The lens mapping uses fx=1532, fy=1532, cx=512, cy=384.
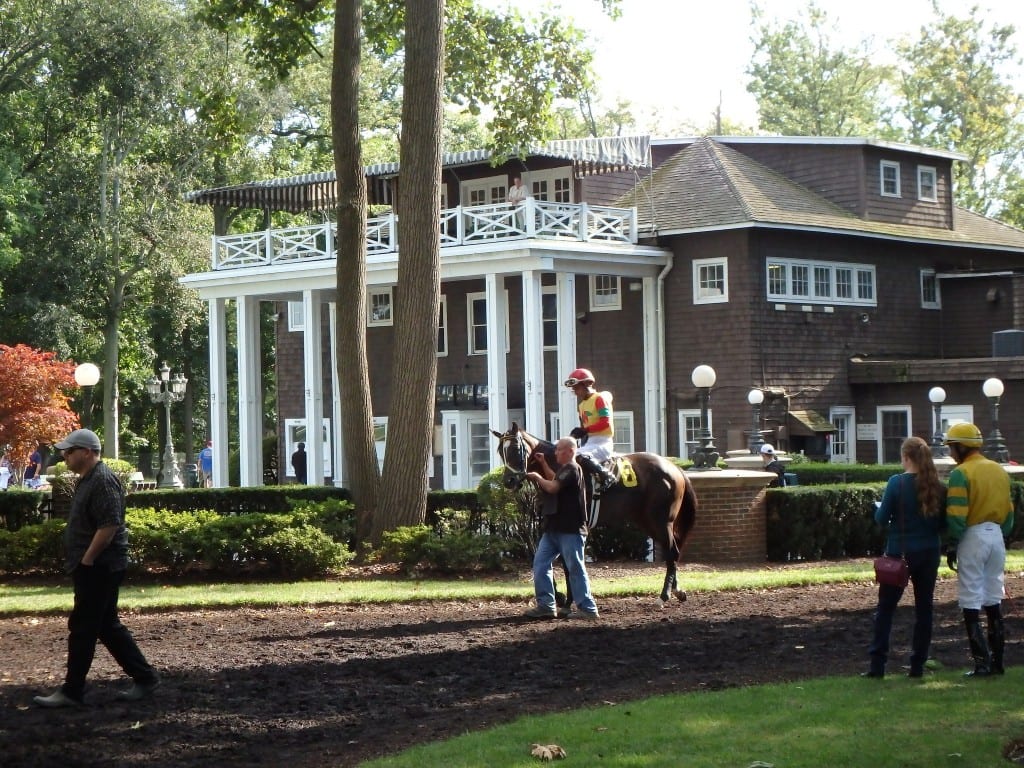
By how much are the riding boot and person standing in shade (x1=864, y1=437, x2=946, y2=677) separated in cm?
504

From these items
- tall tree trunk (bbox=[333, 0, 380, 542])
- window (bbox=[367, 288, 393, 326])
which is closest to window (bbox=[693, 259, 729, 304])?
window (bbox=[367, 288, 393, 326])

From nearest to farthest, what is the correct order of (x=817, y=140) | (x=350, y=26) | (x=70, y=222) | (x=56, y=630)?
1. (x=56, y=630)
2. (x=350, y=26)
3. (x=817, y=140)
4. (x=70, y=222)

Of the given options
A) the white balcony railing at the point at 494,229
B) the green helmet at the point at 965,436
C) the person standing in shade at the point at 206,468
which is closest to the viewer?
the green helmet at the point at 965,436

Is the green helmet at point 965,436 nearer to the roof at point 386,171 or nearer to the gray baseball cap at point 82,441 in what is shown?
the gray baseball cap at point 82,441

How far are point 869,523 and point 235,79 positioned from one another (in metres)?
33.1

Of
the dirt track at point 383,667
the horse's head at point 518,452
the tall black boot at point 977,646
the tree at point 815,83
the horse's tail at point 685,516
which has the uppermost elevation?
the tree at point 815,83

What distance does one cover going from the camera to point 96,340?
49344mm

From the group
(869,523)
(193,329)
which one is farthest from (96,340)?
(869,523)

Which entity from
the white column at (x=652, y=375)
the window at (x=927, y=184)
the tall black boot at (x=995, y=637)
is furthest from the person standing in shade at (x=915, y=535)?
the window at (x=927, y=184)

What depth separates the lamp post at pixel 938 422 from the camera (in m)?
29.1

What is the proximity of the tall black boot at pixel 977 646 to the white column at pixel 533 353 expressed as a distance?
22.0 meters

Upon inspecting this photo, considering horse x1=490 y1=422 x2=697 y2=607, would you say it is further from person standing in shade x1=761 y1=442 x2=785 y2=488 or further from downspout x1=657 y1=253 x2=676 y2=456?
downspout x1=657 y1=253 x2=676 y2=456

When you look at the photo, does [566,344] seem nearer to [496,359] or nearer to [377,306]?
[496,359]

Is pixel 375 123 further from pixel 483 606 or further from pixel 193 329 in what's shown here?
pixel 483 606
